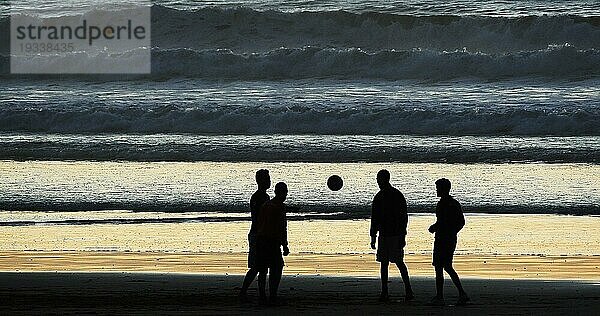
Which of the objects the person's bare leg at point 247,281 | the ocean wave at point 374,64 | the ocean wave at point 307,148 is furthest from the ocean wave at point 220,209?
the ocean wave at point 374,64

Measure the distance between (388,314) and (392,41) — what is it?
28.2 metres

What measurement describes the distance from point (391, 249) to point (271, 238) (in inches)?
39.6

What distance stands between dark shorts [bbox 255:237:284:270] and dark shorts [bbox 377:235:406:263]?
85 centimetres

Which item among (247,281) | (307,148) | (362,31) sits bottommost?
(307,148)

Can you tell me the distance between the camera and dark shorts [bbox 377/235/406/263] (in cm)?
956

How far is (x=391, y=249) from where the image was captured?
9594 millimetres

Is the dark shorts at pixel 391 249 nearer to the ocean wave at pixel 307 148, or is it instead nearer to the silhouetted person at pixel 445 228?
the silhouetted person at pixel 445 228

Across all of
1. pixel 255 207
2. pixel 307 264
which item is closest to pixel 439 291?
pixel 255 207

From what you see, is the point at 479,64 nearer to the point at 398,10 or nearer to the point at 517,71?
the point at 517,71

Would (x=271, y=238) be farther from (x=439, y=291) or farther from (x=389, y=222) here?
(x=439, y=291)

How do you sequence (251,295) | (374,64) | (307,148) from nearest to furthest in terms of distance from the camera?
(251,295)
(307,148)
(374,64)

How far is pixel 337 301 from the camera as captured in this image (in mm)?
9352

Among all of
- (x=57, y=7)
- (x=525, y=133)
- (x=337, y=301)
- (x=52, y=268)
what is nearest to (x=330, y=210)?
(x=52, y=268)

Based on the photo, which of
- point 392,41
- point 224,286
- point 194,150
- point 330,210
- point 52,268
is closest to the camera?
point 224,286
